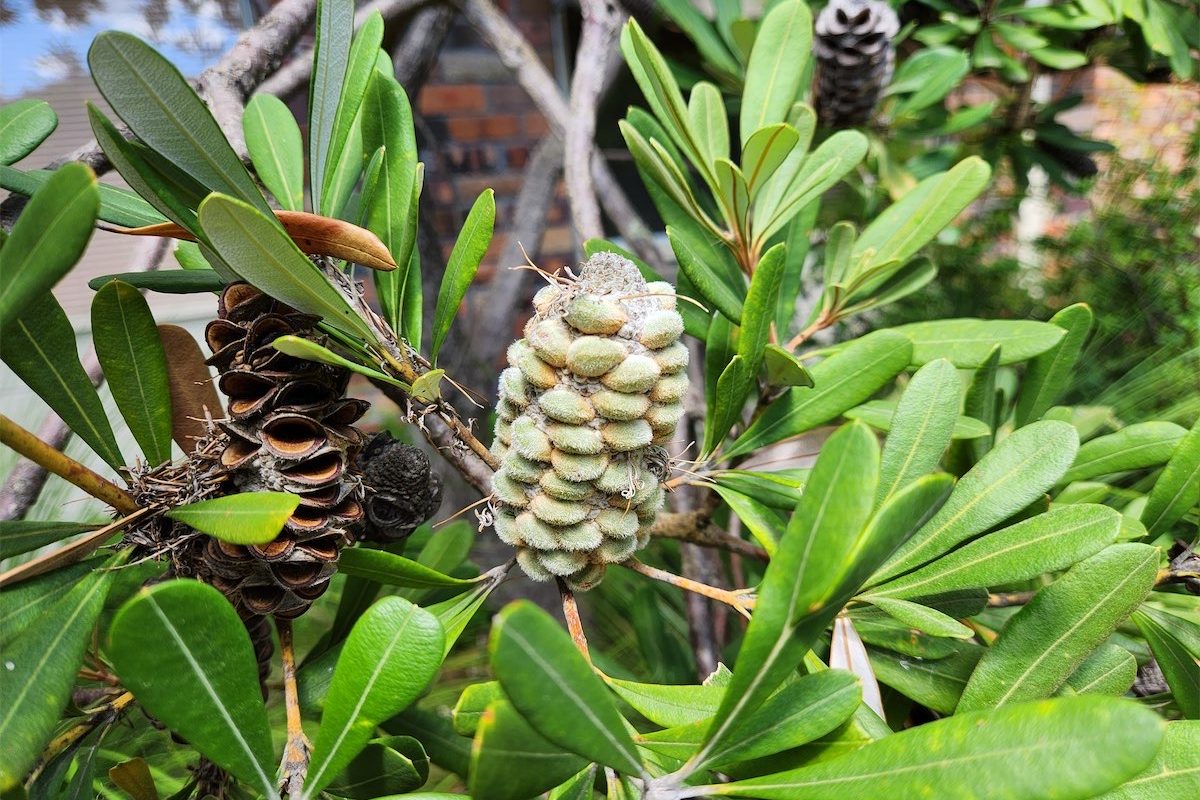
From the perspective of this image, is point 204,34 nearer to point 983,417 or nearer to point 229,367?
point 229,367

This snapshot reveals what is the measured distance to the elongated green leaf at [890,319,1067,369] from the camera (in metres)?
0.43

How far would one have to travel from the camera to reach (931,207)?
487 mm

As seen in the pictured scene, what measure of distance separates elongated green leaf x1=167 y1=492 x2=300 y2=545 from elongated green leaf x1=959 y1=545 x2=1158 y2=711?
0.98 feet

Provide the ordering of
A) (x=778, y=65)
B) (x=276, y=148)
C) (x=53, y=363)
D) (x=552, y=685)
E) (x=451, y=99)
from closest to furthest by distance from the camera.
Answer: (x=552, y=685) < (x=53, y=363) < (x=276, y=148) < (x=778, y=65) < (x=451, y=99)

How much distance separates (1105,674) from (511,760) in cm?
28

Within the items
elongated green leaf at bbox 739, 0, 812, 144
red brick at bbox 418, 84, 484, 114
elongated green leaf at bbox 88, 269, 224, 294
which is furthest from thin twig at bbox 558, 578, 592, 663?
red brick at bbox 418, 84, 484, 114

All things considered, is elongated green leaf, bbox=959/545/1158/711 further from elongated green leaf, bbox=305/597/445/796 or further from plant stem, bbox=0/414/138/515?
plant stem, bbox=0/414/138/515

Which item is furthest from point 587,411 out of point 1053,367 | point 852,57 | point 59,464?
point 852,57

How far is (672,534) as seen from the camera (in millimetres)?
492

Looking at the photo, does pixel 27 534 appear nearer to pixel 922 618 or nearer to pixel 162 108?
pixel 162 108

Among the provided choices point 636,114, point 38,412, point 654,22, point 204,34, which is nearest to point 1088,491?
point 636,114

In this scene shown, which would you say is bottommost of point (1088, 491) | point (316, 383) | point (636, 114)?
point (1088, 491)

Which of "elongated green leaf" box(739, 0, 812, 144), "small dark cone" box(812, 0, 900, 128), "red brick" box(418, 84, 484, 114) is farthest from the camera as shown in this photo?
"red brick" box(418, 84, 484, 114)

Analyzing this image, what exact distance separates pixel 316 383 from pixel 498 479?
0.09 meters
